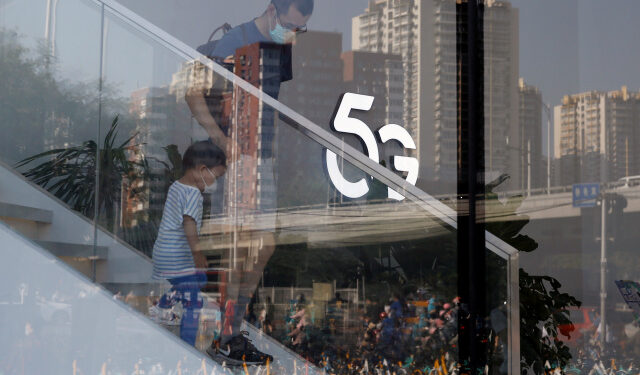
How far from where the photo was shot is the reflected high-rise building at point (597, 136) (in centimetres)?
303

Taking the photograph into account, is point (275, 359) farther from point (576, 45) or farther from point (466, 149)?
point (576, 45)

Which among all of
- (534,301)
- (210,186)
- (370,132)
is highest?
(370,132)

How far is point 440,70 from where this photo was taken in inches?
119

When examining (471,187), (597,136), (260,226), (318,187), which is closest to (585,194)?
(597,136)

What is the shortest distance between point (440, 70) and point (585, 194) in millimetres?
730

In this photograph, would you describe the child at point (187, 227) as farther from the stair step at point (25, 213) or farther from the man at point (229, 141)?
the stair step at point (25, 213)

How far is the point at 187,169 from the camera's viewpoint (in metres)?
2.66

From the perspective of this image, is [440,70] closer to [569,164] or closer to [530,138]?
[530,138]

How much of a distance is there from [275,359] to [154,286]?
473 millimetres

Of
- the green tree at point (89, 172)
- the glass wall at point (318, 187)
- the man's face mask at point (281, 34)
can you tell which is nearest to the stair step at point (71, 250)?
the glass wall at point (318, 187)

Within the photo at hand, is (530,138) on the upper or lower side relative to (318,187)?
upper

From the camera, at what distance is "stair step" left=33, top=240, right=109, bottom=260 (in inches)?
95.9

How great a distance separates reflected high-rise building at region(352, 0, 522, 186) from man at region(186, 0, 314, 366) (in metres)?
0.29

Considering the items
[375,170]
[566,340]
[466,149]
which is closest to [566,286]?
[566,340]
